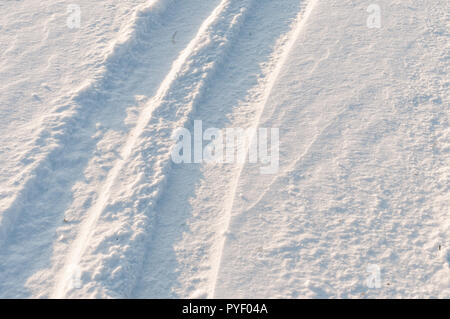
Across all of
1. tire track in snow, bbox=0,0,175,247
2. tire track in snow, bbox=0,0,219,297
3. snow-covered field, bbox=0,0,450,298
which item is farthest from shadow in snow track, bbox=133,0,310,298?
tire track in snow, bbox=0,0,175,247

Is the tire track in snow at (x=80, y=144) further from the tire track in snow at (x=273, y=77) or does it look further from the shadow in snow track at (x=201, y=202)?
the tire track in snow at (x=273, y=77)

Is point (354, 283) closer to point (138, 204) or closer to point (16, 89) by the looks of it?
point (138, 204)

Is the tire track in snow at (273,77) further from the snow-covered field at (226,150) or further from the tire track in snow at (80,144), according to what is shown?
the tire track in snow at (80,144)

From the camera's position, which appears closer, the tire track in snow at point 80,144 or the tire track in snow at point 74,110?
the tire track in snow at point 80,144

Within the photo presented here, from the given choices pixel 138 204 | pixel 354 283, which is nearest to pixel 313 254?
pixel 354 283

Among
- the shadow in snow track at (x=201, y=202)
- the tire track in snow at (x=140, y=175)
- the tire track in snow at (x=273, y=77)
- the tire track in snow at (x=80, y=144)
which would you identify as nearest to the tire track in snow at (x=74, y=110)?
the tire track in snow at (x=80, y=144)

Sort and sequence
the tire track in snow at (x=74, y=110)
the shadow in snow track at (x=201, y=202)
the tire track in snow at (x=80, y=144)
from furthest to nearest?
1. the tire track in snow at (x=74, y=110)
2. the tire track in snow at (x=80, y=144)
3. the shadow in snow track at (x=201, y=202)

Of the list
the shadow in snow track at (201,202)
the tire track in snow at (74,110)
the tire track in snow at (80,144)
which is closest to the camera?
the shadow in snow track at (201,202)
